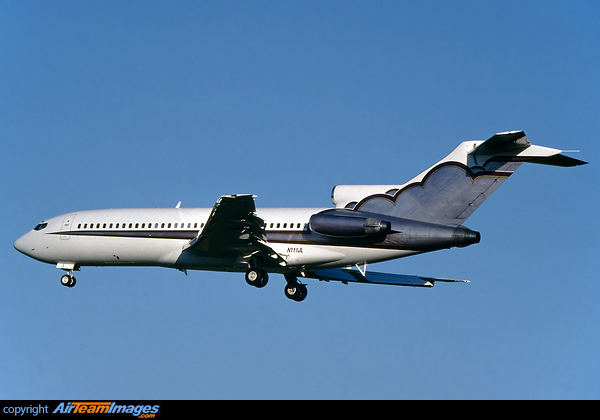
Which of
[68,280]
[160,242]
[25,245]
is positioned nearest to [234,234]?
[160,242]

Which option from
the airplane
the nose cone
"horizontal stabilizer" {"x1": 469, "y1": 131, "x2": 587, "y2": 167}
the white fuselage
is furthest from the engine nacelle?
the nose cone

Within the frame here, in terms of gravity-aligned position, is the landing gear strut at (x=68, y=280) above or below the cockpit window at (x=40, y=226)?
below

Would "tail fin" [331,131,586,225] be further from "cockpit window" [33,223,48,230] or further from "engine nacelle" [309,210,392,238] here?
"cockpit window" [33,223,48,230]

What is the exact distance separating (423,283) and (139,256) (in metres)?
Result: 11.2

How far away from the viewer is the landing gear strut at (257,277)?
30.6 metres

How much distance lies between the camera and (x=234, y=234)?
97.9 feet

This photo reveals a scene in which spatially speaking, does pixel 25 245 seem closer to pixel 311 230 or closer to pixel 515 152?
pixel 311 230

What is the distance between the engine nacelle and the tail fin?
105 centimetres

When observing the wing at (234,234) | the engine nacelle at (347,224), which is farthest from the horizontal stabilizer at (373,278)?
the engine nacelle at (347,224)

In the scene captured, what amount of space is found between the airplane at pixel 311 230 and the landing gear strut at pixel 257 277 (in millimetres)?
37

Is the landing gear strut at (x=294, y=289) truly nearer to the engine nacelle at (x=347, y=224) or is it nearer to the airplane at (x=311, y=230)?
the airplane at (x=311, y=230)

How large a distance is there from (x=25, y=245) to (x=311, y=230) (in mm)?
13851

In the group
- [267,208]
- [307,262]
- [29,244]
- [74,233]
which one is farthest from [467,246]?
[29,244]

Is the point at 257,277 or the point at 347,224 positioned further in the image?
the point at 257,277
